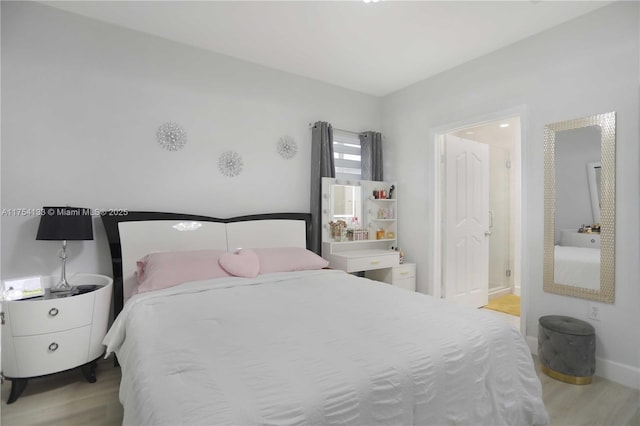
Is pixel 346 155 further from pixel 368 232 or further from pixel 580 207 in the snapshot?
pixel 580 207

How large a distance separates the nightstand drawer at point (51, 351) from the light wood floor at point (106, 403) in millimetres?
182

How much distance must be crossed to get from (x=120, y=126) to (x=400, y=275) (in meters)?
3.09

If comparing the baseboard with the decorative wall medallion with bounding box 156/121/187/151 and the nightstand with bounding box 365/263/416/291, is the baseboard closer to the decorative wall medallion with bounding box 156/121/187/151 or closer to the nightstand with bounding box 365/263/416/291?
the nightstand with bounding box 365/263/416/291

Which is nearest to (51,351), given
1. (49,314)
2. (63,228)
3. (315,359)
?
(49,314)

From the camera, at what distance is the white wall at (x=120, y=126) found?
239 cm

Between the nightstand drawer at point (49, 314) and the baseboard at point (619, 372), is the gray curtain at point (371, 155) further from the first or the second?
the nightstand drawer at point (49, 314)

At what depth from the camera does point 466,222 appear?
399 centimetres

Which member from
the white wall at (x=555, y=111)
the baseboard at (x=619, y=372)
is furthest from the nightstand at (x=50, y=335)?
the baseboard at (x=619, y=372)

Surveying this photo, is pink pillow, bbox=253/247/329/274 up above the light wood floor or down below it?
above

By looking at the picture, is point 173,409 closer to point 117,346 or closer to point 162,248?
point 117,346

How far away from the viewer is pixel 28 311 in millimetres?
2037

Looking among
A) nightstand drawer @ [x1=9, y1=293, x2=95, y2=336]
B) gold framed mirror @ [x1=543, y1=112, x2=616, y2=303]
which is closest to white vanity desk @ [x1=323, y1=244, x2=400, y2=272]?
gold framed mirror @ [x1=543, y1=112, x2=616, y2=303]

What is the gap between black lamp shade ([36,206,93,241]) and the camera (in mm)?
2201

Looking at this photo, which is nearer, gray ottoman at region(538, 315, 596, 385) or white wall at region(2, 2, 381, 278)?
gray ottoman at region(538, 315, 596, 385)
